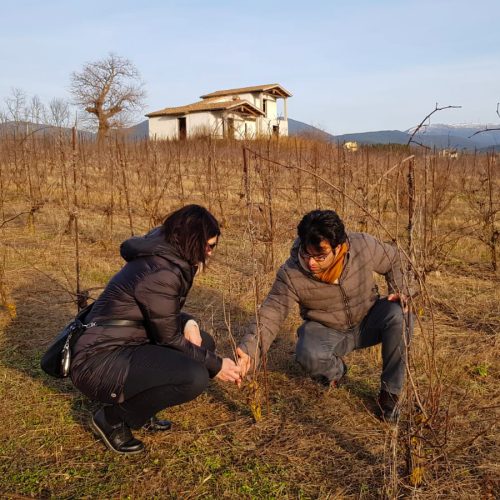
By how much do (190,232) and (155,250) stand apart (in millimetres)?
164

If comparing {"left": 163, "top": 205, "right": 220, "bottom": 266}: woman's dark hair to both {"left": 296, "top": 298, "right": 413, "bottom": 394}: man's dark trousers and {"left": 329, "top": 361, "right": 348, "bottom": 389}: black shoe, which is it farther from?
{"left": 329, "top": 361, "right": 348, "bottom": 389}: black shoe

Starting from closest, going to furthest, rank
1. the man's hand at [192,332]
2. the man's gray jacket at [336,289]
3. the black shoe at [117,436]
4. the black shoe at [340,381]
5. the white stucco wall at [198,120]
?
the black shoe at [117,436] → the man's hand at [192,332] → the man's gray jacket at [336,289] → the black shoe at [340,381] → the white stucco wall at [198,120]

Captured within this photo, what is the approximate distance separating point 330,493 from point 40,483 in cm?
116

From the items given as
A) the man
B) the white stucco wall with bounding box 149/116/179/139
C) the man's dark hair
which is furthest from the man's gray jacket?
the white stucco wall with bounding box 149/116/179/139

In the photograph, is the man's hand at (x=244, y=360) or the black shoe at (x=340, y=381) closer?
the man's hand at (x=244, y=360)

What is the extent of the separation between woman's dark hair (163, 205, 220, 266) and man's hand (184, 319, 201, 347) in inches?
19.4

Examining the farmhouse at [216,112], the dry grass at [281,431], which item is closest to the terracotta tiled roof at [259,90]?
the farmhouse at [216,112]

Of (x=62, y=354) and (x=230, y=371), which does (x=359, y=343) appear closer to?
(x=230, y=371)

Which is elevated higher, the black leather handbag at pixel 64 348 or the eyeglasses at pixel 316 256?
the eyeglasses at pixel 316 256

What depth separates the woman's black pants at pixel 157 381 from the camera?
2.06 metres

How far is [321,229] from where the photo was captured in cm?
231

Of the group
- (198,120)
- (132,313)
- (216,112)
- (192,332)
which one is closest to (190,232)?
(132,313)

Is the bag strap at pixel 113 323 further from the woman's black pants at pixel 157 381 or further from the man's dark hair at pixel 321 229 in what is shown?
the man's dark hair at pixel 321 229

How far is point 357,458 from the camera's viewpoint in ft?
7.16
